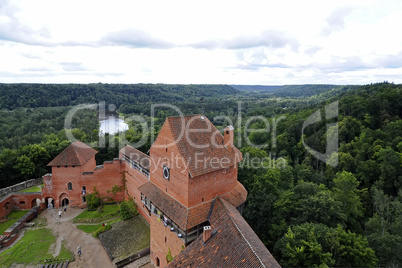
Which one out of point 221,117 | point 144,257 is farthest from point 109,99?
point 144,257

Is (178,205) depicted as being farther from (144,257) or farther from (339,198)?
(339,198)

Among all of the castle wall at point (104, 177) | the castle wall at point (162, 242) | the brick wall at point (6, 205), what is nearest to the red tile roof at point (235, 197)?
the castle wall at point (162, 242)

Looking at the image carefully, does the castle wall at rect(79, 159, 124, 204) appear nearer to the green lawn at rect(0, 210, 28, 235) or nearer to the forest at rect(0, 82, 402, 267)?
the green lawn at rect(0, 210, 28, 235)

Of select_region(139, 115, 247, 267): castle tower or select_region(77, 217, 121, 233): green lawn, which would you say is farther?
select_region(77, 217, 121, 233): green lawn

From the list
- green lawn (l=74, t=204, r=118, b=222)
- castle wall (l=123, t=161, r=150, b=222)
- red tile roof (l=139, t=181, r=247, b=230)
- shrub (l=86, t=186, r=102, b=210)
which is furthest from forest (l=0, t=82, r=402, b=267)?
green lawn (l=74, t=204, r=118, b=222)

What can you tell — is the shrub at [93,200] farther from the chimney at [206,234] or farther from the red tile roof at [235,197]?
the chimney at [206,234]
